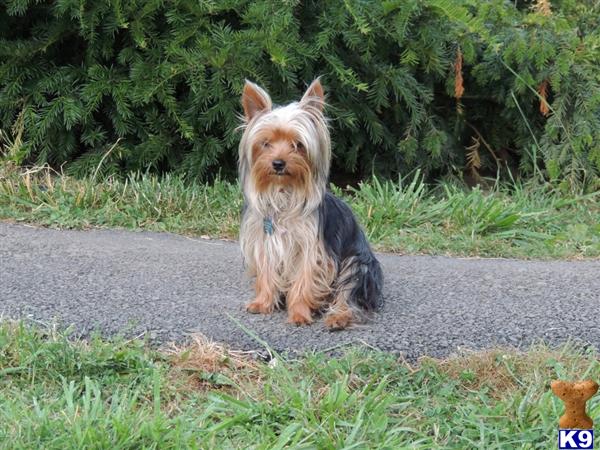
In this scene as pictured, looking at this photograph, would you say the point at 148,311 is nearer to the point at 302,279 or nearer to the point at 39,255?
the point at 302,279

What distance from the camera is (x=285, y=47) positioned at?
7844 mm

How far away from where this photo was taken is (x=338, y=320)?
4824mm

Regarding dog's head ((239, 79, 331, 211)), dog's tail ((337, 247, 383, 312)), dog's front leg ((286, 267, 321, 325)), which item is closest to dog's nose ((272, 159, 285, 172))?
dog's head ((239, 79, 331, 211))

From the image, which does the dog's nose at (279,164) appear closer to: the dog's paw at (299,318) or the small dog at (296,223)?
the small dog at (296,223)

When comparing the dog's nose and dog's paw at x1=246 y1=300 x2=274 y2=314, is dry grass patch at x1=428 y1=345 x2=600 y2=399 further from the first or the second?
the dog's nose

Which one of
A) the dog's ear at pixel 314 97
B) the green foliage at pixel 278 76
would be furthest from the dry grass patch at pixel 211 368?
the green foliage at pixel 278 76

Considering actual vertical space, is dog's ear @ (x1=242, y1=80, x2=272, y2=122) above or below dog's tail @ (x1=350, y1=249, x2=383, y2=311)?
above

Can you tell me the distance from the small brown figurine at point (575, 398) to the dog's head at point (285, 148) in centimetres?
266

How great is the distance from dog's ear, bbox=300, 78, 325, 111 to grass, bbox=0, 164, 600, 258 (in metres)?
2.52

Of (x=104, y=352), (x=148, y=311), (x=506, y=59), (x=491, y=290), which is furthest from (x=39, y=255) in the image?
(x=506, y=59)

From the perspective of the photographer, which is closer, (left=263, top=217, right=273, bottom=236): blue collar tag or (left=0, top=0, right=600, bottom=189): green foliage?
(left=263, top=217, right=273, bottom=236): blue collar tag

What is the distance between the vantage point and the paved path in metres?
4.73

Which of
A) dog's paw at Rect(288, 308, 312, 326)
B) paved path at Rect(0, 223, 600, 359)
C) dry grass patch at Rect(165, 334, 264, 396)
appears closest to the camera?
dry grass patch at Rect(165, 334, 264, 396)

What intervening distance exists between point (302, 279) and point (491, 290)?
4.90 feet
